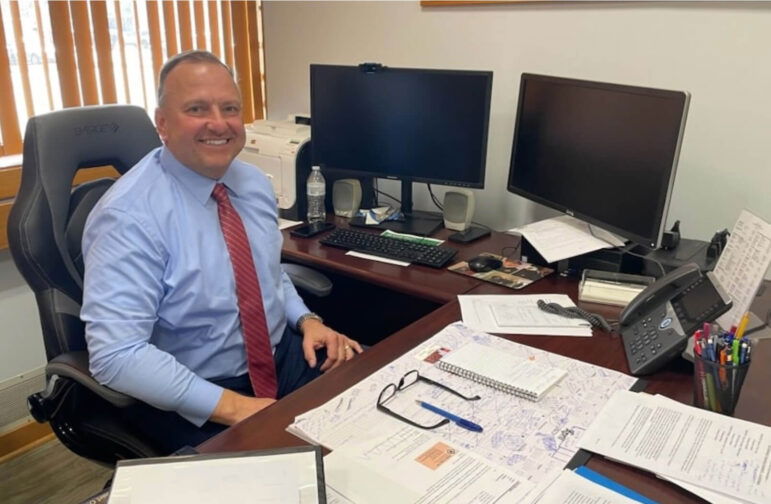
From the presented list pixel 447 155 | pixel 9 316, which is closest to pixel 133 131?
pixel 447 155

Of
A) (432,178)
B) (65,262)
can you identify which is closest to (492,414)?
(65,262)

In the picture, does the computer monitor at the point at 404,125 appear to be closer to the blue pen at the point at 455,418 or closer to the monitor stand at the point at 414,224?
the monitor stand at the point at 414,224

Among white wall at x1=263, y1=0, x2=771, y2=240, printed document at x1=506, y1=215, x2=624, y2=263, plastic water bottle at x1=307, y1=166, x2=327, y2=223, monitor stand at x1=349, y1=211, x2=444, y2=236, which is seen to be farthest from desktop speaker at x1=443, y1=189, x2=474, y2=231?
plastic water bottle at x1=307, y1=166, x2=327, y2=223

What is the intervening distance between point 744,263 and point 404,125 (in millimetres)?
1112

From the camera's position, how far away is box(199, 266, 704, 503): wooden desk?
0.91 m

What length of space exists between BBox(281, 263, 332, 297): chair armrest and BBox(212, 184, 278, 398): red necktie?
0.27m

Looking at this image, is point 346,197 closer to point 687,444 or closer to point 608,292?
point 608,292

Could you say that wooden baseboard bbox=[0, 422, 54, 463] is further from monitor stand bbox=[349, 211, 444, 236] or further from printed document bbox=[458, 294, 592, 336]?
printed document bbox=[458, 294, 592, 336]

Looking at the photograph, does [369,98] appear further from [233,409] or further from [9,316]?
[9,316]

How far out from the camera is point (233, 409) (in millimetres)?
1283

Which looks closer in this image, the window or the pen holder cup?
the pen holder cup

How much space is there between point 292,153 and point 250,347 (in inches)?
36.4

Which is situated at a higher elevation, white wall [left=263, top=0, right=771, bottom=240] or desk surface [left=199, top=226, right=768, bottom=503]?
white wall [left=263, top=0, right=771, bottom=240]

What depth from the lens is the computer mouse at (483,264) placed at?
1.71m
